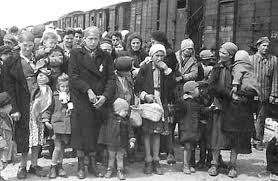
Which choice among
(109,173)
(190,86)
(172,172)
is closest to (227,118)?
(190,86)

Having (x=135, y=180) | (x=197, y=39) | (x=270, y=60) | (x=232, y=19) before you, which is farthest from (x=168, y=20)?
(x=135, y=180)

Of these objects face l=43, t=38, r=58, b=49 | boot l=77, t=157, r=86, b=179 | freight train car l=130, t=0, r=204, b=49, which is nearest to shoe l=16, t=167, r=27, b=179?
boot l=77, t=157, r=86, b=179

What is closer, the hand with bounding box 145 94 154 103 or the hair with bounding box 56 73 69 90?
the hair with bounding box 56 73 69 90

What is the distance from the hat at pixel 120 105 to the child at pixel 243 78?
145cm

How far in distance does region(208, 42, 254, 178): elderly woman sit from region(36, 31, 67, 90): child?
6.69 ft

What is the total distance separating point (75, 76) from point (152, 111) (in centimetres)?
114

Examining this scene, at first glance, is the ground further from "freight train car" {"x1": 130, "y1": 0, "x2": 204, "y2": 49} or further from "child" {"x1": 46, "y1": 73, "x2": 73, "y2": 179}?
"freight train car" {"x1": 130, "y1": 0, "x2": 204, "y2": 49}

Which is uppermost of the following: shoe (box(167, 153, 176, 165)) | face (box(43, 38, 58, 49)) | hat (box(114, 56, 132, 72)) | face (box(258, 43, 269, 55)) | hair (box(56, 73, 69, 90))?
face (box(258, 43, 269, 55))

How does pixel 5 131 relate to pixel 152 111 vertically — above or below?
below

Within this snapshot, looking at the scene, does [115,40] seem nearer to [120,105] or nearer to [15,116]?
[120,105]

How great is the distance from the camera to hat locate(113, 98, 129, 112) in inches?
191

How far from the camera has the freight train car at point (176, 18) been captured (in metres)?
13.6

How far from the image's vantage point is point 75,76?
470 centimetres

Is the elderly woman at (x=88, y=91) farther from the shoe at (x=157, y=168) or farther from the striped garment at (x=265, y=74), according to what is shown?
the striped garment at (x=265, y=74)
